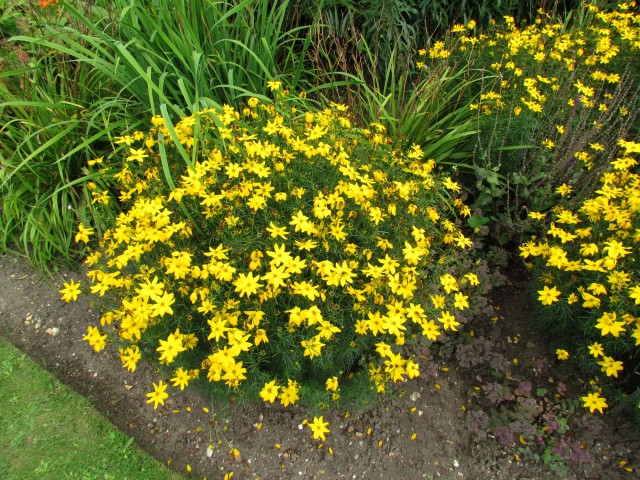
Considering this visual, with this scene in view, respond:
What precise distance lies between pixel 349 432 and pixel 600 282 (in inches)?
54.4

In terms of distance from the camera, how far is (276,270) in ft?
5.77

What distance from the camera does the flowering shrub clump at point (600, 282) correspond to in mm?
2061

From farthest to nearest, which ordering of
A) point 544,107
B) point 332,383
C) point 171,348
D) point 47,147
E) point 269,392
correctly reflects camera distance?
point 544,107 → point 47,147 → point 332,383 → point 269,392 → point 171,348

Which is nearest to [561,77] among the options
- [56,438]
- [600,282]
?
[600,282]

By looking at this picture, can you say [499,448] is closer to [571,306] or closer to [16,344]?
[571,306]

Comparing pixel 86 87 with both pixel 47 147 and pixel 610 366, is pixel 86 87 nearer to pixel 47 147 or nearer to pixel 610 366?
pixel 47 147

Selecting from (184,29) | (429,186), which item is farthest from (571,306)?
(184,29)

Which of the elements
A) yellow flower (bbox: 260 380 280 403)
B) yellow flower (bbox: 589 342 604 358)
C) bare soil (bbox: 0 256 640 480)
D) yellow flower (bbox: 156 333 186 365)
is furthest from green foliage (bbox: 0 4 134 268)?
yellow flower (bbox: 589 342 604 358)

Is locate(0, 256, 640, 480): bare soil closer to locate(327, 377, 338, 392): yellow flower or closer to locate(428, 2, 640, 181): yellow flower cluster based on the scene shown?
locate(327, 377, 338, 392): yellow flower

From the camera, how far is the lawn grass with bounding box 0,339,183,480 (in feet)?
7.15

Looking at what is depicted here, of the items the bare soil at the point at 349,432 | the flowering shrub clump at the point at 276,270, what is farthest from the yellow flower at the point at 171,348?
the bare soil at the point at 349,432

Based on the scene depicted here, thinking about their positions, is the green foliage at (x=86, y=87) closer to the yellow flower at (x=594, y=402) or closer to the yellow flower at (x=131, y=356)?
the yellow flower at (x=131, y=356)

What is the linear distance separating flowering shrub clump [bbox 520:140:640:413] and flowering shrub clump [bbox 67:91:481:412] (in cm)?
53

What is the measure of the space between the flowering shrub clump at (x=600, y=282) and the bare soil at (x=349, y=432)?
0.24 meters
